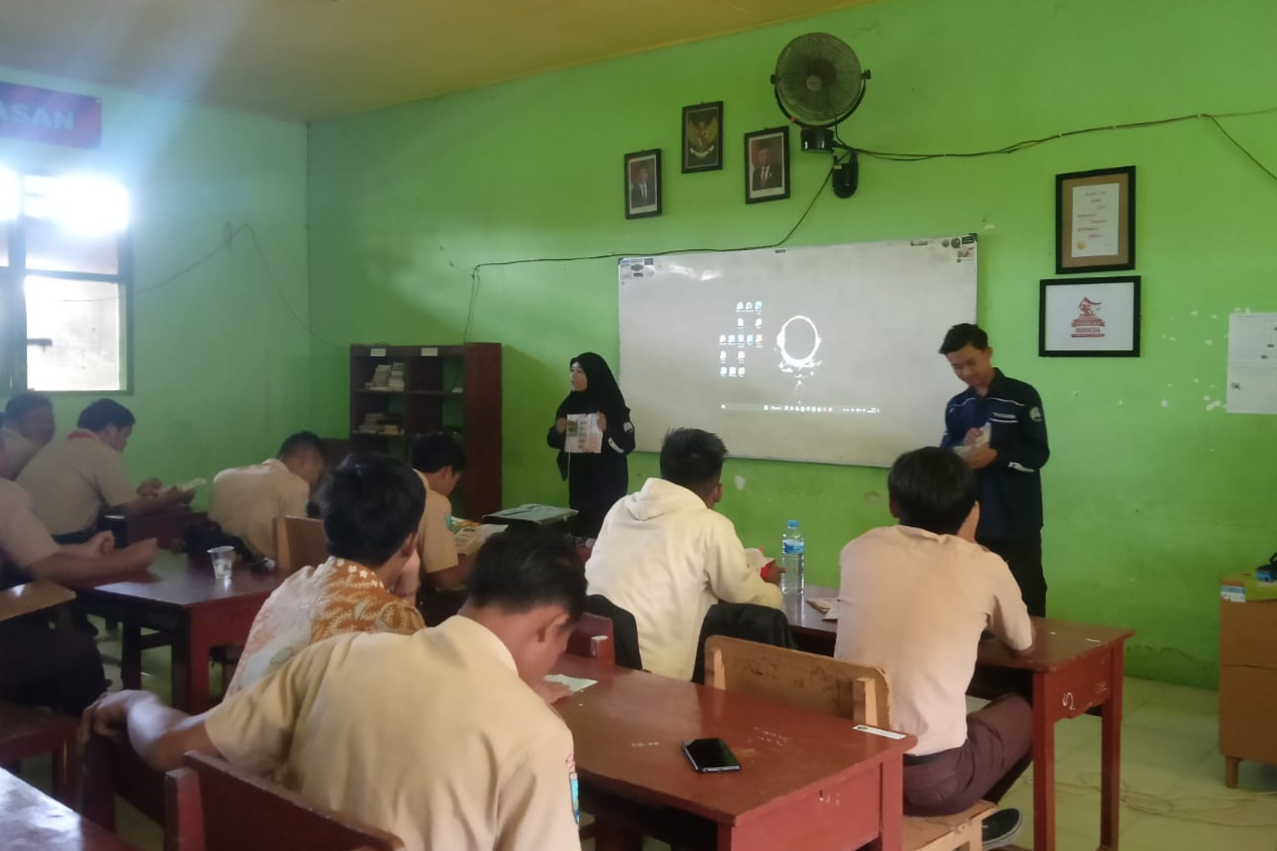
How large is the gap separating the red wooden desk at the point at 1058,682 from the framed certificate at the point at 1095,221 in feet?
7.63

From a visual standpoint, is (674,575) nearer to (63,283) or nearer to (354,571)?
(354,571)

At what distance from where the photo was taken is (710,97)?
608 centimetres

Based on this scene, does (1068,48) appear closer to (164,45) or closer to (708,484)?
(708,484)

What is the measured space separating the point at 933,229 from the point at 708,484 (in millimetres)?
2670

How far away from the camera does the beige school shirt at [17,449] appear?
510 cm

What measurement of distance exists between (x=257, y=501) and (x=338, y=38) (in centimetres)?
327

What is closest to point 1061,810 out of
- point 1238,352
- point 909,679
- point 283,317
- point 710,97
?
point 909,679

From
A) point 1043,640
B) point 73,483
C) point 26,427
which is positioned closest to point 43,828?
point 1043,640

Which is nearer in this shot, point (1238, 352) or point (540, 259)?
point (1238, 352)

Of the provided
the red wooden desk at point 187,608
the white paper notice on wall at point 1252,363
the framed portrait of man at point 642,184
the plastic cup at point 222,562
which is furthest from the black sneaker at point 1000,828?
the framed portrait of man at point 642,184

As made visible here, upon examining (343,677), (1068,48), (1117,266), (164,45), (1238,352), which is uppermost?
(164,45)

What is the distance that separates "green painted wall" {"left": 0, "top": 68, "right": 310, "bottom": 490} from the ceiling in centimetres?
38

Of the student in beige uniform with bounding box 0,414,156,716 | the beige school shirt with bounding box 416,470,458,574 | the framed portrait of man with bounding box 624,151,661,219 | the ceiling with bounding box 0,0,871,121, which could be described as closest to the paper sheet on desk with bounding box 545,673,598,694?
the beige school shirt with bounding box 416,470,458,574

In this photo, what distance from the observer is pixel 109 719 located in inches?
66.9
